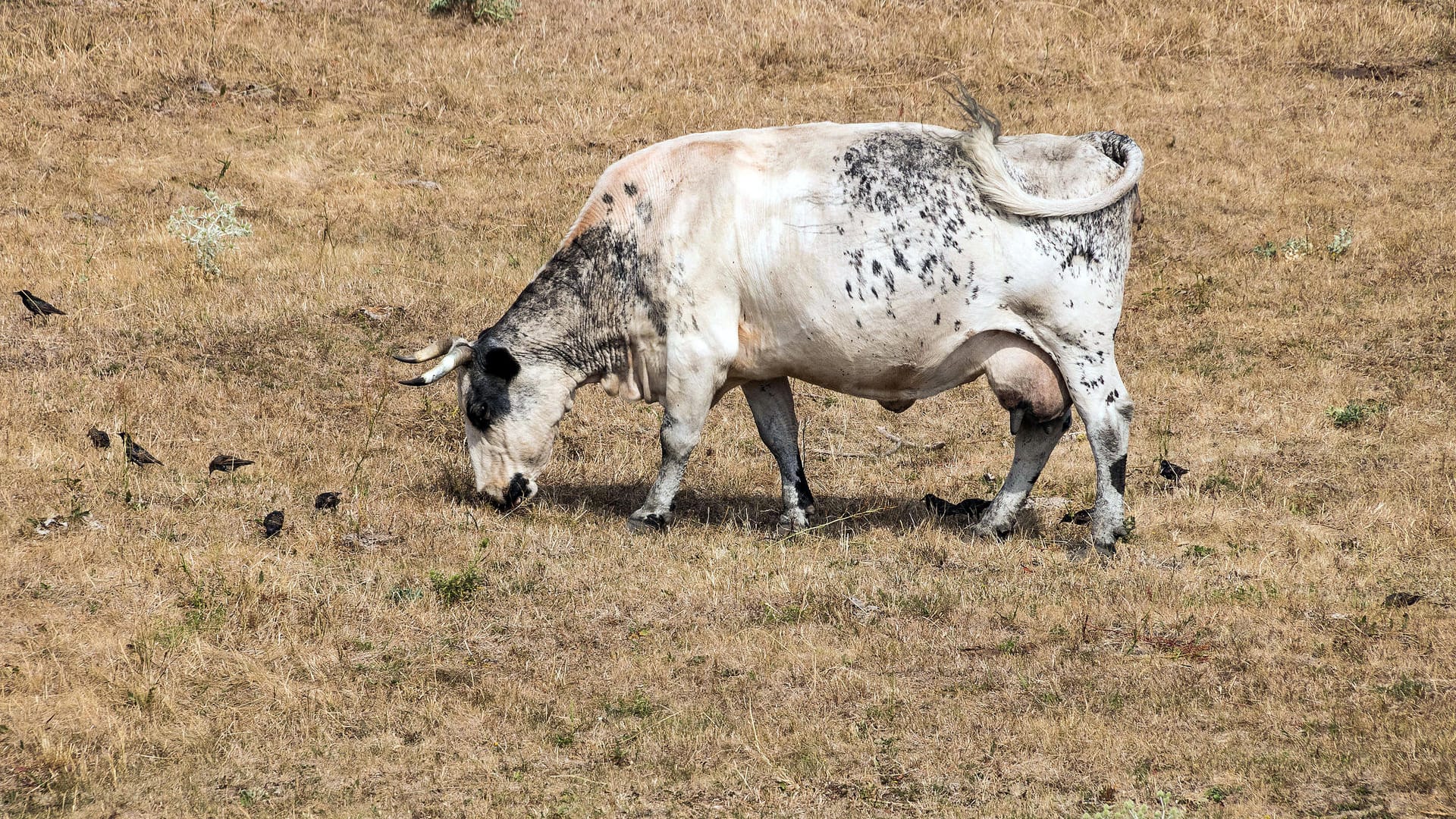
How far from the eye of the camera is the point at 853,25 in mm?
22125

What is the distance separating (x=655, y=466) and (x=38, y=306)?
576cm

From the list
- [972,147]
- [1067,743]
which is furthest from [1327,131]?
[1067,743]

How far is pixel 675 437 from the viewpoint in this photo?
9.91 meters

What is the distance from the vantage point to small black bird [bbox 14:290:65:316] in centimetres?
1288

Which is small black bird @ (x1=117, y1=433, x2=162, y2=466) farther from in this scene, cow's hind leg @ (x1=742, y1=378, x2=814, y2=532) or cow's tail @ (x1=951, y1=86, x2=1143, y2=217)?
cow's tail @ (x1=951, y1=86, x2=1143, y2=217)

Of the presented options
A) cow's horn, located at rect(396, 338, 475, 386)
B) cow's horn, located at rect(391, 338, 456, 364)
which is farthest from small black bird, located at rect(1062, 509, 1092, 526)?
cow's horn, located at rect(391, 338, 456, 364)

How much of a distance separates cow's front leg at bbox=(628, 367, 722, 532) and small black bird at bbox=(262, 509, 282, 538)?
2.31m

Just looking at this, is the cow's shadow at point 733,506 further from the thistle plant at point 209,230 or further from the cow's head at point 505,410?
the thistle plant at point 209,230

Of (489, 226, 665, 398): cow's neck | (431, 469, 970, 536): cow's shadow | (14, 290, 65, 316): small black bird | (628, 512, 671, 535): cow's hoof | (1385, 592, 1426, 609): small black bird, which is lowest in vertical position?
(431, 469, 970, 536): cow's shadow

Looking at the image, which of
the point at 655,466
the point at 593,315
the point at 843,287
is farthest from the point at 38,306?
the point at 843,287

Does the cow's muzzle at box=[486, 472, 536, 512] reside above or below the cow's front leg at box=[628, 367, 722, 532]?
below

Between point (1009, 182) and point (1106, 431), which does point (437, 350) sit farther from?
point (1106, 431)

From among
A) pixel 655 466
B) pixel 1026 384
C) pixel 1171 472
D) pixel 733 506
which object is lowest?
pixel 655 466

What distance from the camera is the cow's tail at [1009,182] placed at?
9.14 m
